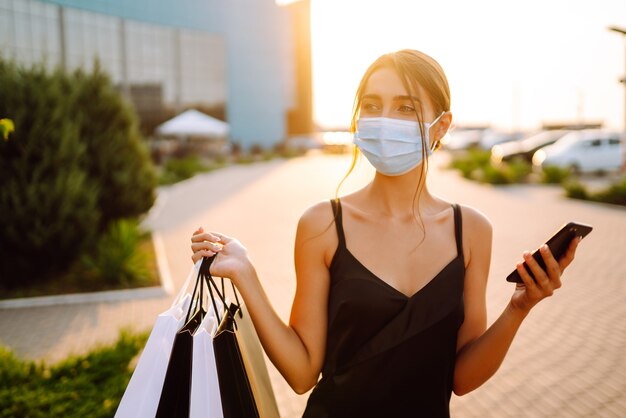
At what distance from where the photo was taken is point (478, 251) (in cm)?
202

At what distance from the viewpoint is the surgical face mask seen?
2.01m

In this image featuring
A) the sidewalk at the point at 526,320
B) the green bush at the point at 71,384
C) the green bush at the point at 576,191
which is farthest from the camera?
the green bush at the point at 576,191

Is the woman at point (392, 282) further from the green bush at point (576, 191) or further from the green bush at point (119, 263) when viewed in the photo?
the green bush at point (576, 191)

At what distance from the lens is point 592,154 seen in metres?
25.2

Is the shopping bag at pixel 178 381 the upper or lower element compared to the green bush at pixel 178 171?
lower

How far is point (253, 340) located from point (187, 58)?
178 ft

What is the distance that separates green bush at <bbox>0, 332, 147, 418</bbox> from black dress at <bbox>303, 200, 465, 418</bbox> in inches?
86.1

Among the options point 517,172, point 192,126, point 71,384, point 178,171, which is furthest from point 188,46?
point 71,384

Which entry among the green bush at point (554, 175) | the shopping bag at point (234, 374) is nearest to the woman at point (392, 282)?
the shopping bag at point (234, 374)

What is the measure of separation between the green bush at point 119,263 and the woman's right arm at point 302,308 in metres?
6.77

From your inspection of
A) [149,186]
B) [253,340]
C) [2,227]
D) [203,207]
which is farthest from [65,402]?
[203,207]

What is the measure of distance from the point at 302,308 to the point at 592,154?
2648cm

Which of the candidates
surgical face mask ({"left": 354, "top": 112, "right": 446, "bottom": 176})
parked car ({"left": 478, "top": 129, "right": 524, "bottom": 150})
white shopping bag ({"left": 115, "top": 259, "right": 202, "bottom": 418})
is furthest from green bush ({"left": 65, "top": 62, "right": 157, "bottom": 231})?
parked car ({"left": 478, "top": 129, "right": 524, "bottom": 150})

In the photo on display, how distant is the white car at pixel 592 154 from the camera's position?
25.1 metres
